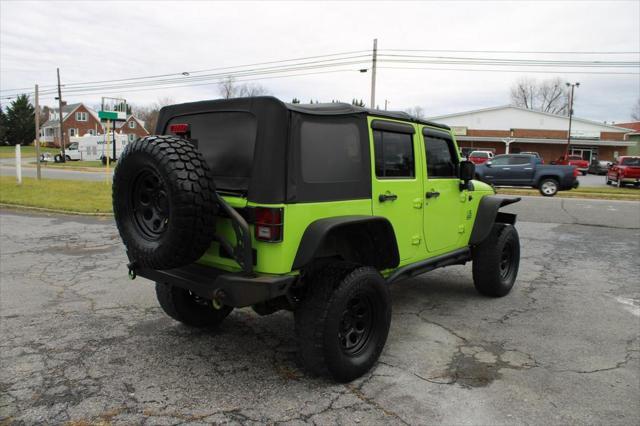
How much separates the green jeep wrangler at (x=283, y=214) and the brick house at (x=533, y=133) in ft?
164

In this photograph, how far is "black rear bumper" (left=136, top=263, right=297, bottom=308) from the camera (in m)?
2.93

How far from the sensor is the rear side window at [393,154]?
380 centimetres

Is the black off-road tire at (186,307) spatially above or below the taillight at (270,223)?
below

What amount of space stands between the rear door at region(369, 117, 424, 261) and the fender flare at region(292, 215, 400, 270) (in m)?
0.14

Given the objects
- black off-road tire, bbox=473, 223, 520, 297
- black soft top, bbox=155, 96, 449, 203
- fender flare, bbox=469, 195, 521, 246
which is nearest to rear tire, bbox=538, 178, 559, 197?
black off-road tire, bbox=473, 223, 520, 297

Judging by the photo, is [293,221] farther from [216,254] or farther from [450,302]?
[450,302]

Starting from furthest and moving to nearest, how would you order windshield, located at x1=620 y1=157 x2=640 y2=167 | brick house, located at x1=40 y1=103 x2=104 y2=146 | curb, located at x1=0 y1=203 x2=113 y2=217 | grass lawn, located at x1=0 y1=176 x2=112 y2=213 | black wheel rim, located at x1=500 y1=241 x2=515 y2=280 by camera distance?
brick house, located at x1=40 y1=103 x2=104 y2=146, windshield, located at x1=620 y1=157 x2=640 y2=167, grass lawn, located at x1=0 y1=176 x2=112 y2=213, curb, located at x1=0 y1=203 x2=113 y2=217, black wheel rim, located at x1=500 y1=241 x2=515 y2=280

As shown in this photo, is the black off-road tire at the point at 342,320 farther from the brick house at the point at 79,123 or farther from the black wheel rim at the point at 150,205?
the brick house at the point at 79,123

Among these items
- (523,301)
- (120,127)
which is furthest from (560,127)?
(120,127)

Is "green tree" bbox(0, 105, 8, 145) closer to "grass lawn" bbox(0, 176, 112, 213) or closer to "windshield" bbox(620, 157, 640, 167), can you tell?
"grass lawn" bbox(0, 176, 112, 213)

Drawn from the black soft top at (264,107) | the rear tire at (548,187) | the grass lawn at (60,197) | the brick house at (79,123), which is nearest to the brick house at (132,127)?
the brick house at (79,123)

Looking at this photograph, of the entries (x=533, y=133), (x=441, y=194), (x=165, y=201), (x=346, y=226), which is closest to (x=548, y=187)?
(x=441, y=194)

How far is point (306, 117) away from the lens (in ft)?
10.7

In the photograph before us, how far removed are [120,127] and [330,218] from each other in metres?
75.4
